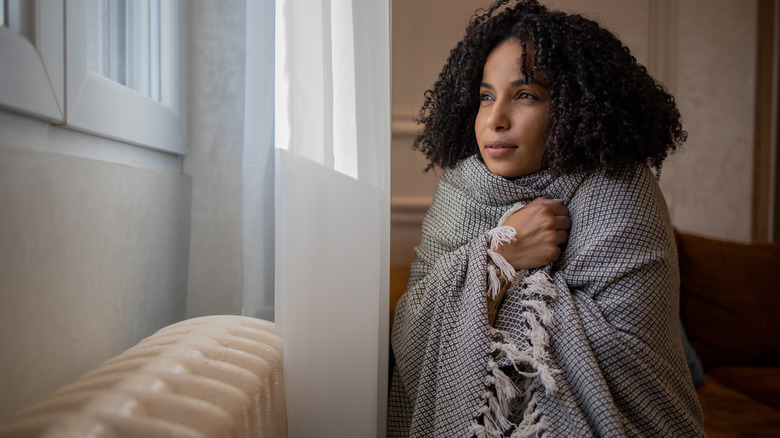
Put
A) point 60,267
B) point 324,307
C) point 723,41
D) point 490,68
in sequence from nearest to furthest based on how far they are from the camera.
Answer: point 60,267 → point 324,307 → point 490,68 → point 723,41

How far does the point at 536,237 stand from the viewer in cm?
84

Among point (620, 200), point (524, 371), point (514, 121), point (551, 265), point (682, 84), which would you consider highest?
point (682, 84)

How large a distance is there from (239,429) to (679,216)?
1552 mm

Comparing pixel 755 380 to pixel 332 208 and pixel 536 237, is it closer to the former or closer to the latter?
pixel 536 237

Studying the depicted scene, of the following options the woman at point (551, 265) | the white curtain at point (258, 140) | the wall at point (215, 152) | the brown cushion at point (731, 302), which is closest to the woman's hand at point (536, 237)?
the woman at point (551, 265)

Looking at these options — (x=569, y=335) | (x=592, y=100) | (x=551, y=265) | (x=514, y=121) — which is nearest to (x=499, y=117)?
(x=514, y=121)

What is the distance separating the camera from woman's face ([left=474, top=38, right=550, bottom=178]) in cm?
89

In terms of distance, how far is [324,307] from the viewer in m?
0.76

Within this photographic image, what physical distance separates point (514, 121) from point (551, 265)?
25 cm

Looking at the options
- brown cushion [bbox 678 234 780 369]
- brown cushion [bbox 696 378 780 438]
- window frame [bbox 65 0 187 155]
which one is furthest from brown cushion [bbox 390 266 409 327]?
brown cushion [bbox 678 234 780 369]

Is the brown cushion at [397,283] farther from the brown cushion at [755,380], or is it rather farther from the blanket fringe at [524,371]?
the brown cushion at [755,380]

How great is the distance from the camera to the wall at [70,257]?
0.57m

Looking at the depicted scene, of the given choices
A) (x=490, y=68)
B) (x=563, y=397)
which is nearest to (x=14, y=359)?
(x=563, y=397)

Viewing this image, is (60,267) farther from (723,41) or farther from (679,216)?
(723,41)
